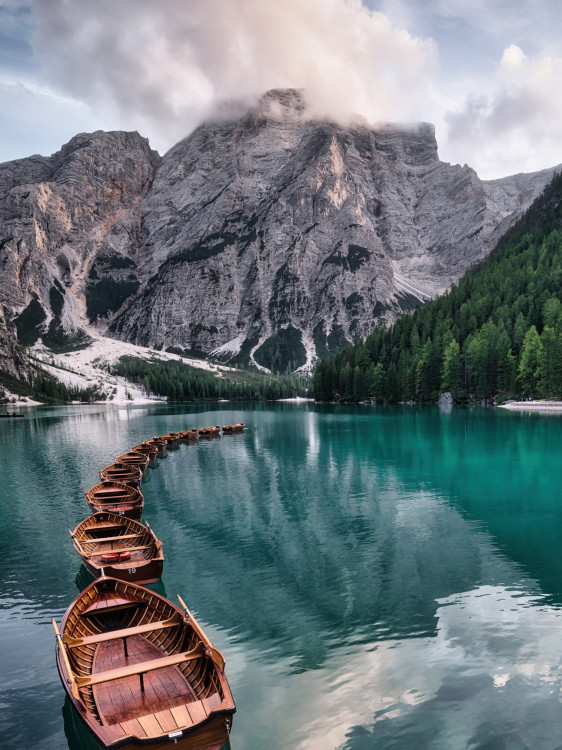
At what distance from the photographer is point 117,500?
41562mm

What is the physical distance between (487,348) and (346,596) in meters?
142

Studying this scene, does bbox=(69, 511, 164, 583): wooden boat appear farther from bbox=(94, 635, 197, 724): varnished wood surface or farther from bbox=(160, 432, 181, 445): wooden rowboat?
bbox=(160, 432, 181, 445): wooden rowboat

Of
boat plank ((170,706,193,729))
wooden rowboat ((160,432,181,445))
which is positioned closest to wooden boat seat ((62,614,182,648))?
boat plank ((170,706,193,729))

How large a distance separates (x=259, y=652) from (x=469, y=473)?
136 ft

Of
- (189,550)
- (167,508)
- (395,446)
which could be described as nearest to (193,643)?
(189,550)

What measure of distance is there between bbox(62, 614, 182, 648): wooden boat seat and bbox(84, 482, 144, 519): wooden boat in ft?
68.6

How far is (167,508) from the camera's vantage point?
4366 cm

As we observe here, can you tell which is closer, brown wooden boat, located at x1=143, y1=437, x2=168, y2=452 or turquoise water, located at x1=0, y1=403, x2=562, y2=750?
turquoise water, located at x1=0, y1=403, x2=562, y2=750

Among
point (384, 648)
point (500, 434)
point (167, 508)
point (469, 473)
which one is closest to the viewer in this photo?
point (384, 648)

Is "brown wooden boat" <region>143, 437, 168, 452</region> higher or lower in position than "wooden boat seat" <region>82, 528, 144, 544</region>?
lower

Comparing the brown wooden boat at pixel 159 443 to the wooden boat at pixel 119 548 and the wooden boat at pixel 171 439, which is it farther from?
the wooden boat at pixel 119 548

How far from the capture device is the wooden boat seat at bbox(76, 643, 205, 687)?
13195 millimetres

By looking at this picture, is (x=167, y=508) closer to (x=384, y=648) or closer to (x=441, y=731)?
(x=384, y=648)

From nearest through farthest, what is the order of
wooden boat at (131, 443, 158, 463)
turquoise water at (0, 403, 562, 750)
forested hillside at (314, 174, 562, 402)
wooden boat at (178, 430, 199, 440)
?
turquoise water at (0, 403, 562, 750)
wooden boat at (131, 443, 158, 463)
wooden boat at (178, 430, 199, 440)
forested hillside at (314, 174, 562, 402)
